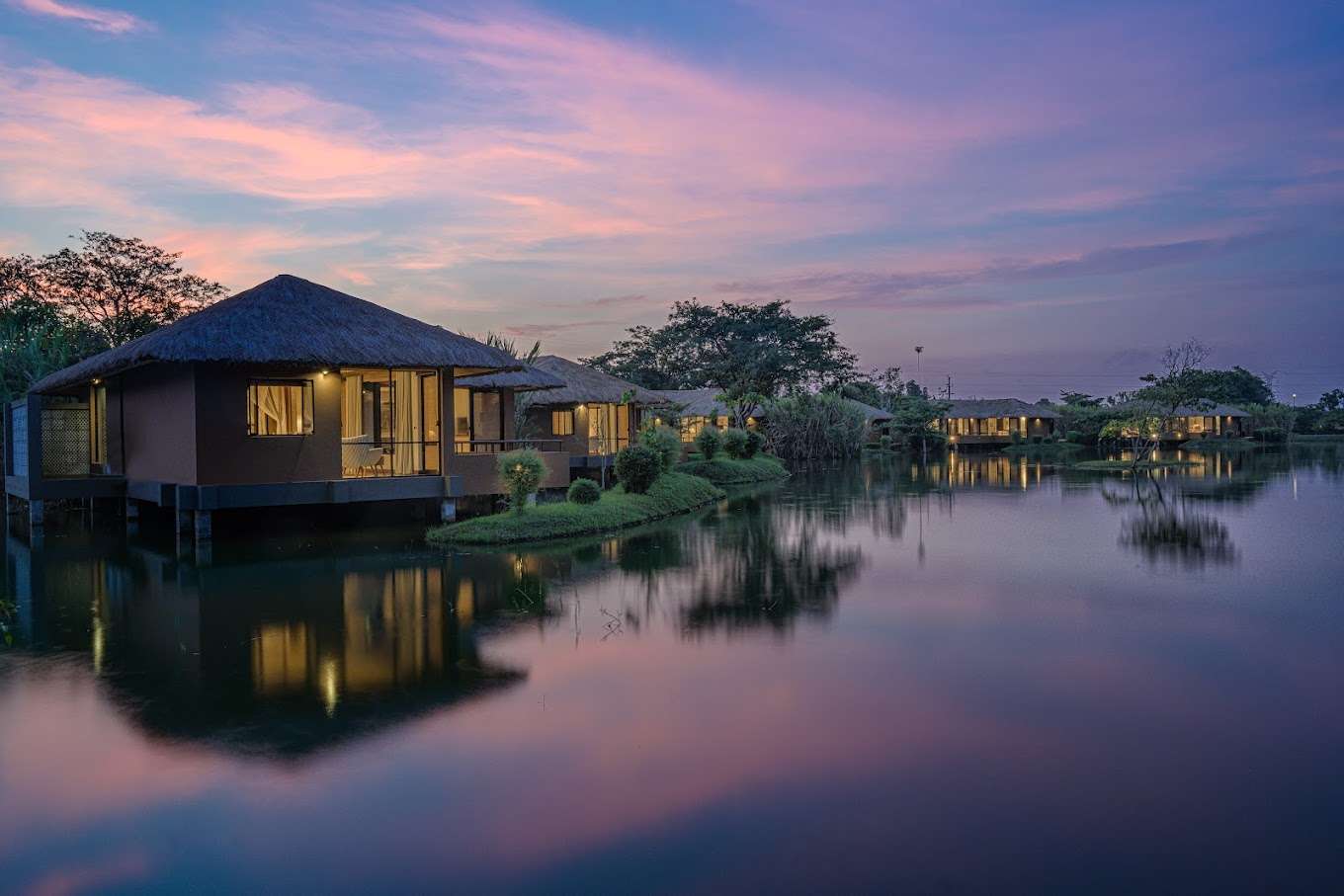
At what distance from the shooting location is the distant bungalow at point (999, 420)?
63219 mm

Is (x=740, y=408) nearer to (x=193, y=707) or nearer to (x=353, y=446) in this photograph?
(x=353, y=446)

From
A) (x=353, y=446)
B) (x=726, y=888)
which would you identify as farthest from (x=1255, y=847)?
(x=353, y=446)

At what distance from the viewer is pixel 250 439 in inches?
610

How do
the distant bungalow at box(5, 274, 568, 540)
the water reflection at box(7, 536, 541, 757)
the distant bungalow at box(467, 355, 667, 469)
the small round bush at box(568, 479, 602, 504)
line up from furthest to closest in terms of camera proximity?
the distant bungalow at box(467, 355, 667, 469), the small round bush at box(568, 479, 602, 504), the distant bungalow at box(5, 274, 568, 540), the water reflection at box(7, 536, 541, 757)

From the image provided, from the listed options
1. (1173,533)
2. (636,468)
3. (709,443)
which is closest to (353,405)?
(636,468)

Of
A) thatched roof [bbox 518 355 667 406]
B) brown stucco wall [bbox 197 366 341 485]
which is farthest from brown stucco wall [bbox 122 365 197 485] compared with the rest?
thatched roof [bbox 518 355 667 406]

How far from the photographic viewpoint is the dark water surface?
14.2ft

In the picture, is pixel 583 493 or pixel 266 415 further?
pixel 583 493

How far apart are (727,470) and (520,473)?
15.8 meters

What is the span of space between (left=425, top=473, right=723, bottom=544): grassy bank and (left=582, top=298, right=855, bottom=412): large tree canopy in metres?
36.7

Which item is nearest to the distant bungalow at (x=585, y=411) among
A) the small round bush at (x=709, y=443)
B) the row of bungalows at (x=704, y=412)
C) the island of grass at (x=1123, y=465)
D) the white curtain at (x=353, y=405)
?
the small round bush at (x=709, y=443)

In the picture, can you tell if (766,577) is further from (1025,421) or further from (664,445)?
(1025,421)

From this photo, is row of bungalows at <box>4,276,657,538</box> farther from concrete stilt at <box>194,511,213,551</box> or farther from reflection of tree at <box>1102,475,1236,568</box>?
reflection of tree at <box>1102,475,1236,568</box>

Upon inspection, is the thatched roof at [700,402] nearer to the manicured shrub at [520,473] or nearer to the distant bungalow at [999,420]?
the distant bungalow at [999,420]
